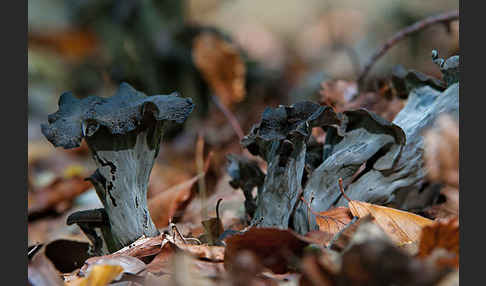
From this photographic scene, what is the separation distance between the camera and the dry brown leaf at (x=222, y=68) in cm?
452

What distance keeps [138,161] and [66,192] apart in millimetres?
2244

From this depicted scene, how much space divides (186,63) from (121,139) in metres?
3.67

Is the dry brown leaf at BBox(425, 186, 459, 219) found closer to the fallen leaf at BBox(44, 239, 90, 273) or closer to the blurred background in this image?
the blurred background

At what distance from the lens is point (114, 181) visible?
5.14ft

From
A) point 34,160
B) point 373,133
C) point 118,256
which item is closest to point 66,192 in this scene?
point 34,160

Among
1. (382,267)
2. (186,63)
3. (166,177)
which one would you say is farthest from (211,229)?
(186,63)

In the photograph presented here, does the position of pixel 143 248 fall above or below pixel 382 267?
below

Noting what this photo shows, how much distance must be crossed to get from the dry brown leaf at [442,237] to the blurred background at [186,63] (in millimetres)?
1223

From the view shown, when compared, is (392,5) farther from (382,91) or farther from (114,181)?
(114,181)

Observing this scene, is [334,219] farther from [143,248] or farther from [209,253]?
[143,248]

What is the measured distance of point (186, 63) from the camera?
507cm

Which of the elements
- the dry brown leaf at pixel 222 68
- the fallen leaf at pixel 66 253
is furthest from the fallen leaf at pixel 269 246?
the dry brown leaf at pixel 222 68

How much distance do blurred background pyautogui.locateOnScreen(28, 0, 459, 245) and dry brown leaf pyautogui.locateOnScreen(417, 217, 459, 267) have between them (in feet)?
4.01

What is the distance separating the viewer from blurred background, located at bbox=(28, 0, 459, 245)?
3.57 metres
